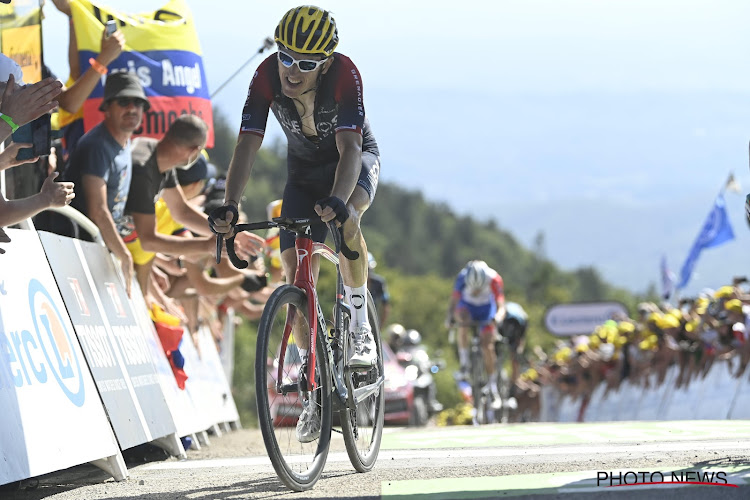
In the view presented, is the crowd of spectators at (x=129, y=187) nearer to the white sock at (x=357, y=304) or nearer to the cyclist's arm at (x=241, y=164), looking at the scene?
the cyclist's arm at (x=241, y=164)

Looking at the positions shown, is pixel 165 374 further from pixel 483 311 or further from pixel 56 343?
pixel 483 311

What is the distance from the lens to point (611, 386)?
21844 millimetres

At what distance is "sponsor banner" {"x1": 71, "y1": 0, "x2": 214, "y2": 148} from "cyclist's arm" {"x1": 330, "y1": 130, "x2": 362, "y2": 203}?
188 inches

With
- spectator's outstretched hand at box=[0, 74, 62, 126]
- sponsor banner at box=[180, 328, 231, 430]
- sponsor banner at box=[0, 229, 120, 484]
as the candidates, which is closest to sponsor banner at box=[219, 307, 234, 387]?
sponsor banner at box=[180, 328, 231, 430]

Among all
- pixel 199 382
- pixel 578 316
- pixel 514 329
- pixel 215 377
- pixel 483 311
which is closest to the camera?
pixel 199 382

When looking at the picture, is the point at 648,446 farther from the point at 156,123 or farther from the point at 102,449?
the point at 156,123

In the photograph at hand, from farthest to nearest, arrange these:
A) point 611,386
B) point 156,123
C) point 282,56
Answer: point 611,386 → point 156,123 → point 282,56

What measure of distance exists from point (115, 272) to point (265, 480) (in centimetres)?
269

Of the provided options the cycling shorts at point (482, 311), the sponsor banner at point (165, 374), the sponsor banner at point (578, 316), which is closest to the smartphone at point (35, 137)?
the sponsor banner at point (165, 374)

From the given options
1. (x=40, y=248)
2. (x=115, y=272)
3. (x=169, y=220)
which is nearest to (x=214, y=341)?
(x=169, y=220)

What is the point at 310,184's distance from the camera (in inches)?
257

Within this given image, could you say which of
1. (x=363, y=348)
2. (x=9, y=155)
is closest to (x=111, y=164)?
(x=9, y=155)

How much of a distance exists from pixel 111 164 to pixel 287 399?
307cm

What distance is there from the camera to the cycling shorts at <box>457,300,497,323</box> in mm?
17516
